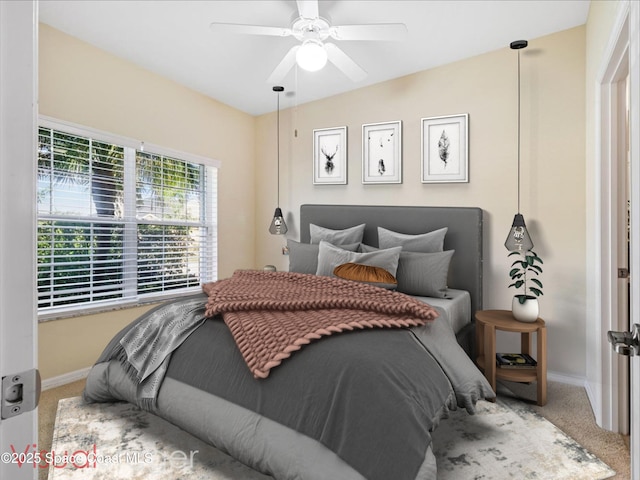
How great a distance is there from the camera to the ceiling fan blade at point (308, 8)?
7.16 feet

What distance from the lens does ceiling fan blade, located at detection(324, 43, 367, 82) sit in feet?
8.38

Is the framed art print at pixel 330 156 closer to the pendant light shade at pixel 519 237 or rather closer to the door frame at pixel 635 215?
the pendant light shade at pixel 519 237

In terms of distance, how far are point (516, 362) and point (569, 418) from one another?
1.44 feet

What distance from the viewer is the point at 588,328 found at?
2.84 metres

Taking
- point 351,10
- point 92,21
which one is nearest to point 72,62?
point 92,21

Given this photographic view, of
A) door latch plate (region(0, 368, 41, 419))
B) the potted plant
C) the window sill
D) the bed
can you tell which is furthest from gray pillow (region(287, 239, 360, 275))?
door latch plate (region(0, 368, 41, 419))

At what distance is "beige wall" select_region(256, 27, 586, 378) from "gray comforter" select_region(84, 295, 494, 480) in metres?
1.46

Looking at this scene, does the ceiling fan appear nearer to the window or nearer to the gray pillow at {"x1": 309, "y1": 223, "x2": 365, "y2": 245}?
the window

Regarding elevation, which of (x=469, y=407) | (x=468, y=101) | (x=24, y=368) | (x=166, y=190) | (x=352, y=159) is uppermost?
(x=468, y=101)

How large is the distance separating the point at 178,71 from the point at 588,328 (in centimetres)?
395

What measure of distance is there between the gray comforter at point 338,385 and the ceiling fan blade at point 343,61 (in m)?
1.84

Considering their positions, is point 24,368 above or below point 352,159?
below

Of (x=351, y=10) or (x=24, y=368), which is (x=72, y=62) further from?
(x=24, y=368)

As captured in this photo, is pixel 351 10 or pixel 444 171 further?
pixel 444 171
